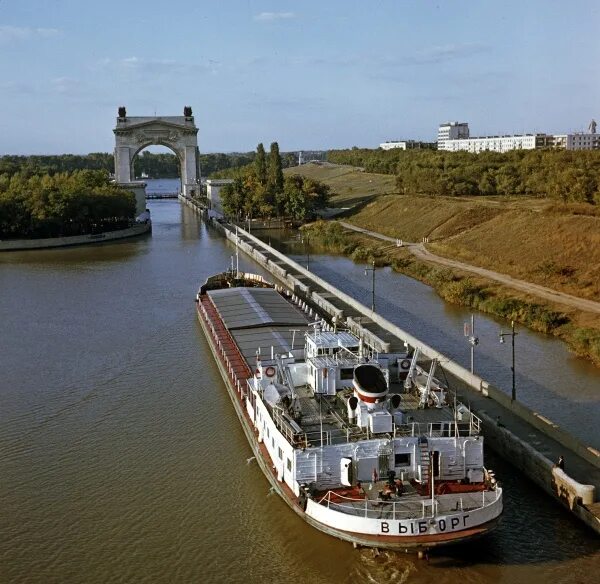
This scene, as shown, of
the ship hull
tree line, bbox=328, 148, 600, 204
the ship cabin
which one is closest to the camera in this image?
the ship hull

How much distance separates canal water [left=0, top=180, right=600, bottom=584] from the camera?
1439 centimetres

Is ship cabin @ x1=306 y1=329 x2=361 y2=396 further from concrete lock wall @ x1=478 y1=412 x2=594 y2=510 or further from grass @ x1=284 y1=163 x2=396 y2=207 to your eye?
grass @ x1=284 y1=163 x2=396 y2=207

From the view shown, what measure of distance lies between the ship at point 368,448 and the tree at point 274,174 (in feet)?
203

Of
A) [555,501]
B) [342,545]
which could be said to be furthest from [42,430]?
[555,501]

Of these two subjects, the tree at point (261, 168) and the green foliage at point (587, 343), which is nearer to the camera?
the green foliage at point (587, 343)

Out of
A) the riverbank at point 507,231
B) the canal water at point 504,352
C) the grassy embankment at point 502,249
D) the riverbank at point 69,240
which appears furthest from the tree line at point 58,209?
the canal water at point 504,352

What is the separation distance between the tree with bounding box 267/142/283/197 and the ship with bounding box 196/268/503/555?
2431 inches

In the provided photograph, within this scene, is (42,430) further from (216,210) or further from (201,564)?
(216,210)

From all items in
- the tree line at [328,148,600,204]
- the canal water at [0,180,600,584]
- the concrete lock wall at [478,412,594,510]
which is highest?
the tree line at [328,148,600,204]

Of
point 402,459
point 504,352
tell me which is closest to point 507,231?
point 504,352

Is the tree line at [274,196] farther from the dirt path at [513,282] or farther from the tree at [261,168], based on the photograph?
the dirt path at [513,282]

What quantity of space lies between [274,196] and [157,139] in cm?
3781

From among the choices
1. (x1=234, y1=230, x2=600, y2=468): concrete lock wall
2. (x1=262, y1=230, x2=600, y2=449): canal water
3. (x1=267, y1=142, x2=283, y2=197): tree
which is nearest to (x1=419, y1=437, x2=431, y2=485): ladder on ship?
(x1=234, y1=230, x2=600, y2=468): concrete lock wall

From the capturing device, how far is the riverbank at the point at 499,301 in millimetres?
28198
